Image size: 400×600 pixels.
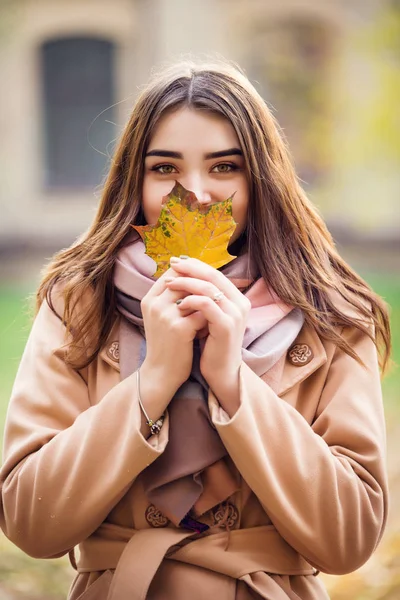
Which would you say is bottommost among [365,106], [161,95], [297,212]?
[365,106]

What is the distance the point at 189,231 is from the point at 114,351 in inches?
12.2

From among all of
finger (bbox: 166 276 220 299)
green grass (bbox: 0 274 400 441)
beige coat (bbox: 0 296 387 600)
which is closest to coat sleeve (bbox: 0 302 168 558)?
beige coat (bbox: 0 296 387 600)

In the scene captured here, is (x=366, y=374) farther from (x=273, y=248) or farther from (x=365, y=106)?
(x=365, y=106)

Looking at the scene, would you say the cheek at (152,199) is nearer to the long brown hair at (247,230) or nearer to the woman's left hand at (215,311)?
the long brown hair at (247,230)

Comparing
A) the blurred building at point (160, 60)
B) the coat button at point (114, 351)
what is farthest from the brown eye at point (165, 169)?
the blurred building at point (160, 60)

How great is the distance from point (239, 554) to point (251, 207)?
707 millimetres

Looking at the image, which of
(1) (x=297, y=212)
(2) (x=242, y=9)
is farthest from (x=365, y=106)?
(1) (x=297, y=212)

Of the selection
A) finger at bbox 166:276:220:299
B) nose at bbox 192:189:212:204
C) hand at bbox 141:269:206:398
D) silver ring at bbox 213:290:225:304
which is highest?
nose at bbox 192:189:212:204

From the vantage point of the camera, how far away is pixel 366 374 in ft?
6.36

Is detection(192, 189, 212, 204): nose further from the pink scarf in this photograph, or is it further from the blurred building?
the blurred building

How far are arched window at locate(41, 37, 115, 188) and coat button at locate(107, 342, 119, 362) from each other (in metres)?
13.1

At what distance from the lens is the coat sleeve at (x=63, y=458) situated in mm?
1768

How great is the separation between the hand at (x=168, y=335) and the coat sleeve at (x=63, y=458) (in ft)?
0.24

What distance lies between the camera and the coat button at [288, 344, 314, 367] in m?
1.95
